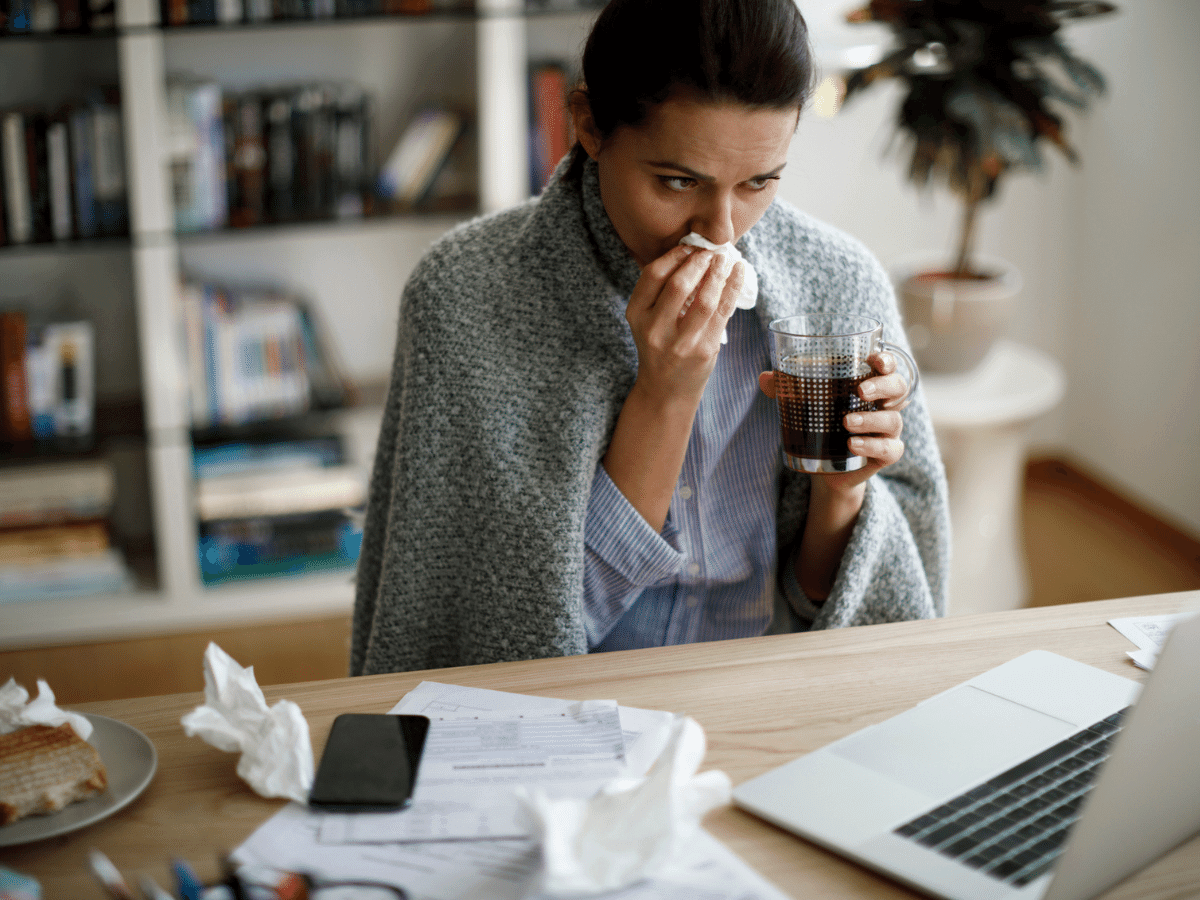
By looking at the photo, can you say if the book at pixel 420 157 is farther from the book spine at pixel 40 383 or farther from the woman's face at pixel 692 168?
the woman's face at pixel 692 168

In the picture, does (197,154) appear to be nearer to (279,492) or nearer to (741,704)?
(279,492)

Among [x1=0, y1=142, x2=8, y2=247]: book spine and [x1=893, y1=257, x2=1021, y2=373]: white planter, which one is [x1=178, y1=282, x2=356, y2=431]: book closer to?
[x1=0, y1=142, x2=8, y2=247]: book spine

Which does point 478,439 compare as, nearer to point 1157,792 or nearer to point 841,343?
point 841,343

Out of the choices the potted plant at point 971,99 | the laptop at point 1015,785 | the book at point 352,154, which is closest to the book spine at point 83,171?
the book at point 352,154

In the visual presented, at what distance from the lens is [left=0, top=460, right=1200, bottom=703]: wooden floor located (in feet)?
7.79

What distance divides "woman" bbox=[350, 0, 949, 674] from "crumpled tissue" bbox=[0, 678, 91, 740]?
1.32 ft

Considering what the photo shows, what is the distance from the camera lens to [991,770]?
745mm

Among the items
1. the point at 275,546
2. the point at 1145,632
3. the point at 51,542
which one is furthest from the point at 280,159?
the point at 1145,632

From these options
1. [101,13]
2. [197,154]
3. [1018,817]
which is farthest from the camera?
[197,154]

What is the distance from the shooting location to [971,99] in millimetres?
2184

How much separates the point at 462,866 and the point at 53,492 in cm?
219

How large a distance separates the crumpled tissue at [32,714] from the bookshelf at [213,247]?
5.73ft

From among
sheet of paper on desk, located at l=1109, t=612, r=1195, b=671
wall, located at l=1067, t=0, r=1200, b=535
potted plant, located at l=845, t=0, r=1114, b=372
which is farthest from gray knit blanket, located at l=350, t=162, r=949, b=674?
wall, located at l=1067, t=0, r=1200, b=535

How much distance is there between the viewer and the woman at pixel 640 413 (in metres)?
1.00
